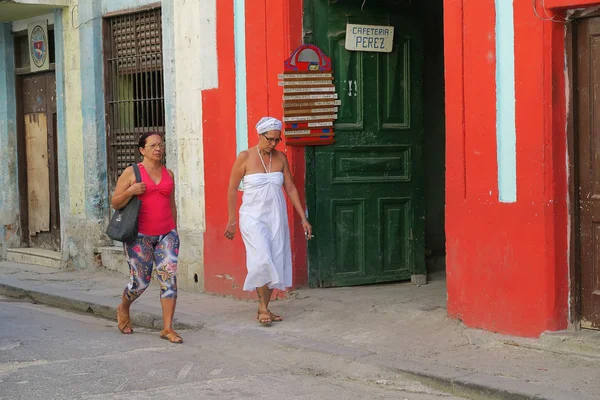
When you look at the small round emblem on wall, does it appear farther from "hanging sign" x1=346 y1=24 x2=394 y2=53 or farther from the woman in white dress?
the woman in white dress

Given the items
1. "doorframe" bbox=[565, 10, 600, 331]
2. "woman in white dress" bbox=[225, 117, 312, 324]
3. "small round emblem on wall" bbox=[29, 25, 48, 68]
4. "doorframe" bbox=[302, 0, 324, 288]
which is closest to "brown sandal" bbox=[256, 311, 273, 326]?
"woman in white dress" bbox=[225, 117, 312, 324]

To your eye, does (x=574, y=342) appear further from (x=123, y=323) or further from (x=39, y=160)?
(x=39, y=160)

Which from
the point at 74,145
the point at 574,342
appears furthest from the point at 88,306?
the point at 574,342

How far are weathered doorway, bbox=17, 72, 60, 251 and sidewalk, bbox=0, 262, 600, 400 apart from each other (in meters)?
2.48

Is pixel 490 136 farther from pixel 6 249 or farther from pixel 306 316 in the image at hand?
pixel 6 249

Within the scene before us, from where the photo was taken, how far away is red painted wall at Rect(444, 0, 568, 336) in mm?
7109

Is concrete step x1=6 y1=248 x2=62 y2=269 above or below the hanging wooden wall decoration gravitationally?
below

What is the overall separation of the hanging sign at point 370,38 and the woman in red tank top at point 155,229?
8.11 feet

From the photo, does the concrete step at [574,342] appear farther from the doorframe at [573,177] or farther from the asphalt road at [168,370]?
the asphalt road at [168,370]

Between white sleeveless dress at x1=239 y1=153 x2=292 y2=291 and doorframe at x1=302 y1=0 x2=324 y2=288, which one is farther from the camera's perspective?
doorframe at x1=302 y1=0 x2=324 y2=288

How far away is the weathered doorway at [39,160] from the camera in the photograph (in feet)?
45.0

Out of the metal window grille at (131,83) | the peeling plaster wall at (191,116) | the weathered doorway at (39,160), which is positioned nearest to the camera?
the peeling plaster wall at (191,116)

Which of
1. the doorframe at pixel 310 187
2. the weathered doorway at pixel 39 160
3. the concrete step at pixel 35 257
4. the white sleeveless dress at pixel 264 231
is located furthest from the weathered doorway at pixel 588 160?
the weathered doorway at pixel 39 160

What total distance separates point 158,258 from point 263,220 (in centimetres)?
97
